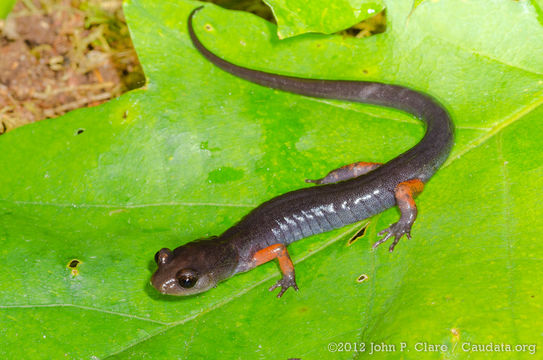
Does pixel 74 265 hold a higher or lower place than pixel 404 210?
lower

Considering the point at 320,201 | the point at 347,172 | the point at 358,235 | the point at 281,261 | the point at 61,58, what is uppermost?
the point at 347,172

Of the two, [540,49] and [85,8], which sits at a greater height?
[540,49]

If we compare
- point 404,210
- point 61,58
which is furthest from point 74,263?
point 61,58

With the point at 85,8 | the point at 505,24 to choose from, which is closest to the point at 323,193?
the point at 505,24

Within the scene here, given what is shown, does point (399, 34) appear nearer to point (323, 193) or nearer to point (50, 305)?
point (323, 193)

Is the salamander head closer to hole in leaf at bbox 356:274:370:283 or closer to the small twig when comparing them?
hole in leaf at bbox 356:274:370:283

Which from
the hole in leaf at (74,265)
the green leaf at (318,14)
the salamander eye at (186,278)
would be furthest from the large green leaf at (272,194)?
the green leaf at (318,14)

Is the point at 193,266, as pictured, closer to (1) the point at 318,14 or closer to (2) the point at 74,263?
(2) the point at 74,263
